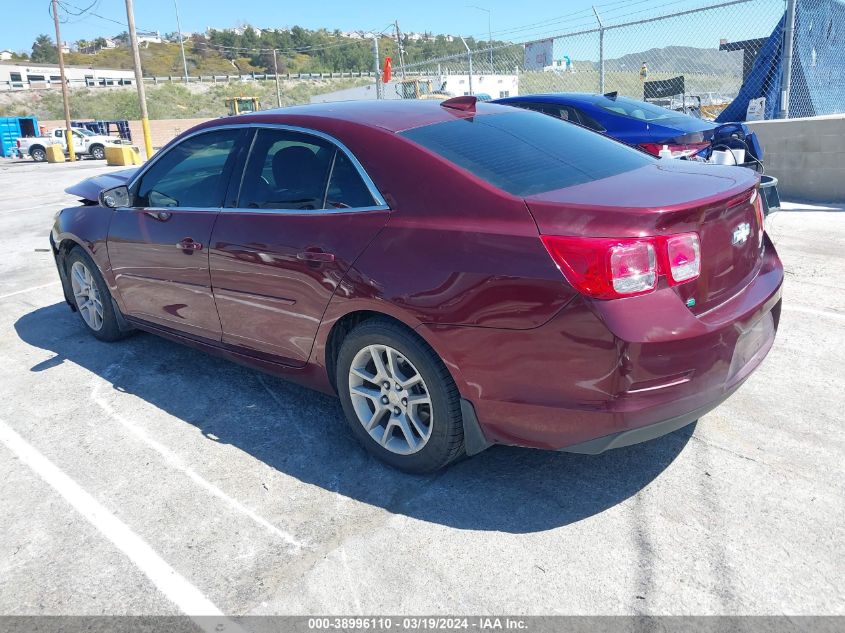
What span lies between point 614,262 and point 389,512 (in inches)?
55.4

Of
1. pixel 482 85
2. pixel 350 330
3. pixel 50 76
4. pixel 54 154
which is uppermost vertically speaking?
pixel 50 76

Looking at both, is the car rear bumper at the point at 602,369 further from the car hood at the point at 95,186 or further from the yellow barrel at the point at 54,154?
the yellow barrel at the point at 54,154

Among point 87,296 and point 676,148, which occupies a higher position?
point 676,148

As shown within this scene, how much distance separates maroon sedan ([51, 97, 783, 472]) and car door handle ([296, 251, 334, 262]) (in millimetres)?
16

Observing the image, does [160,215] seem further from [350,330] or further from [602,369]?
[602,369]

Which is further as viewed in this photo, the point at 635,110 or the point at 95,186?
the point at 635,110

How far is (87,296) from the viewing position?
5.25 meters

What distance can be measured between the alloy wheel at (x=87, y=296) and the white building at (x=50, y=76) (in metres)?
94.3

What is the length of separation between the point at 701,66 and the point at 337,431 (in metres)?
11.9

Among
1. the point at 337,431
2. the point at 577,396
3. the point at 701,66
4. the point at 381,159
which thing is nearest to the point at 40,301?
the point at 337,431

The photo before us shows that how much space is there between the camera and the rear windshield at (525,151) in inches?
116

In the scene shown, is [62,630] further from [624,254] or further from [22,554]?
[624,254]

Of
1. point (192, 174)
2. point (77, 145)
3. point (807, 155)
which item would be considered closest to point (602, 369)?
point (192, 174)

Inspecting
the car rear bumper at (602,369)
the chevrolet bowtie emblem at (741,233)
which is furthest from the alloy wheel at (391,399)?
the chevrolet bowtie emblem at (741,233)
